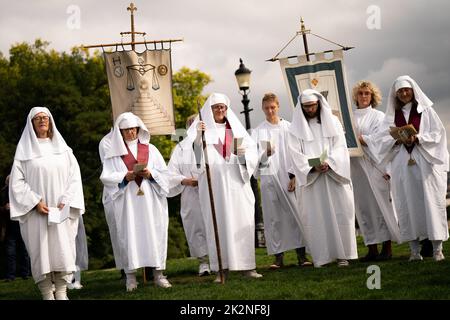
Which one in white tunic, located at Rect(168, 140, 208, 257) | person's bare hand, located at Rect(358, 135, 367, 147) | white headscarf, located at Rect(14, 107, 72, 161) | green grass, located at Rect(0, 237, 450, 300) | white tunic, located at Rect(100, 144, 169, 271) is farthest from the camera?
person's bare hand, located at Rect(358, 135, 367, 147)

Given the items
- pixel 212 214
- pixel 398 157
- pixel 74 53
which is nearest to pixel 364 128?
pixel 398 157

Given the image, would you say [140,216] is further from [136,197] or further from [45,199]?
[45,199]

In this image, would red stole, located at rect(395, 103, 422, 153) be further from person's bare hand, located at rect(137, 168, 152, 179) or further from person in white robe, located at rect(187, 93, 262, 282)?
person's bare hand, located at rect(137, 168, 152, 179)

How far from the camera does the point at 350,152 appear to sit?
1253 cm

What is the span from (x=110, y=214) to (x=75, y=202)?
102 inches

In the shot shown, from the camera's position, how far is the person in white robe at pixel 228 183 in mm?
11125

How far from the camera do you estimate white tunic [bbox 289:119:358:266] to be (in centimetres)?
1152

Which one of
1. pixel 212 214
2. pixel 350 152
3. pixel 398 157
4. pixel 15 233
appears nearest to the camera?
pixel 212 214

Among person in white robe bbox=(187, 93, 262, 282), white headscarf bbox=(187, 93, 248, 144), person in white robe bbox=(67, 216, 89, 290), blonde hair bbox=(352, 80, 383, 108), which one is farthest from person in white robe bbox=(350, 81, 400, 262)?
person in white robe bbox=(67, 216, 89, 290)

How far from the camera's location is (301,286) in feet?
31.1

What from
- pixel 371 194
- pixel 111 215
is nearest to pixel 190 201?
pixel 111 215

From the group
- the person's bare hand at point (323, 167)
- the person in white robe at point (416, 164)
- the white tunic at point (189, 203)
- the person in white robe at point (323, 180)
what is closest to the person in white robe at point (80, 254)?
the white tunic at point (189, 203)

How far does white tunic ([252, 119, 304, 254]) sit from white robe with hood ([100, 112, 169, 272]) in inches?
82.6

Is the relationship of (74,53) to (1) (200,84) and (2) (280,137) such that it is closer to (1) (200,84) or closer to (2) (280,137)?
(1) (200,84)
